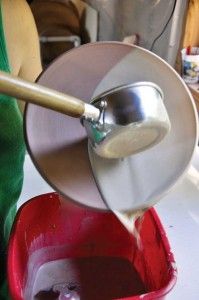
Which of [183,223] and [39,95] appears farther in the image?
[183,223]

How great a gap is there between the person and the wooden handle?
0.19 metres

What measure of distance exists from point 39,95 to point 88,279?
1.30 feet

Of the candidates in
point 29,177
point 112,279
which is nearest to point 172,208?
point 112,279

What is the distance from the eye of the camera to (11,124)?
19.1 inches

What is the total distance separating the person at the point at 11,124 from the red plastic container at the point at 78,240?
3 cm

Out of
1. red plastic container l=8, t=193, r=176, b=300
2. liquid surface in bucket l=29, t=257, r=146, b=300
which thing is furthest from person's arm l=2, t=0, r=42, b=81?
liquid surface in bucket l=29, t=257, r=146, b=300

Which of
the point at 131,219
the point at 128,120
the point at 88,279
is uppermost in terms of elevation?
the point at 128,120

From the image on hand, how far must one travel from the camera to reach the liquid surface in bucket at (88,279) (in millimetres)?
549

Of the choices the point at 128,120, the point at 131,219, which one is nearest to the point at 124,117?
the point at 128,120

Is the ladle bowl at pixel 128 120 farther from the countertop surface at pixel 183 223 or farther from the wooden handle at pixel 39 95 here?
the countertop surface at pixel 183 223

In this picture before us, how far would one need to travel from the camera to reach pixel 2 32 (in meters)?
0.43

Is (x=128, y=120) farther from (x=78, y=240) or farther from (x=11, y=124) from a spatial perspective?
(x=78, y=240)

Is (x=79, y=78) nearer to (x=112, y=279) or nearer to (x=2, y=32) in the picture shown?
(x=2, y=32)

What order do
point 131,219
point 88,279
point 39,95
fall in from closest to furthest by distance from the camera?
point 39,95 → point 131,219 → point 88,279
